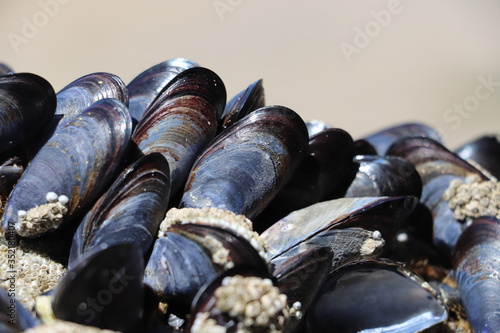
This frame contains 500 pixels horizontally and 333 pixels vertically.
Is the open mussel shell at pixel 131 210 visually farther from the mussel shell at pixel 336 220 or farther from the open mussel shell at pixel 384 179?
the open mussel shell at pixel 384 179

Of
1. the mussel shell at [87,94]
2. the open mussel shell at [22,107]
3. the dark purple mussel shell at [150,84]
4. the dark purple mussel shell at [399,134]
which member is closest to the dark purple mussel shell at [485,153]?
the dark purple mussel shell at [399,134]

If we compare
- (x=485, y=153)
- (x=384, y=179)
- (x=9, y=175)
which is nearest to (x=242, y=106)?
(x=384, y=179)

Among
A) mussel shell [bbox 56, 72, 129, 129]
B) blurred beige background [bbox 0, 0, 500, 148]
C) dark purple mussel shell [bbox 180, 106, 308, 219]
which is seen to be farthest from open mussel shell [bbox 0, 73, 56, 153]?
blurred beige background [bbox 0, 0, 500, 148]

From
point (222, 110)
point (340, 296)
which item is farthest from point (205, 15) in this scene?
point (340, 296)

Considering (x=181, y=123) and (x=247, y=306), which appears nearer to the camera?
(x=247, y=306)

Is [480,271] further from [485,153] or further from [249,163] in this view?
[485,153]

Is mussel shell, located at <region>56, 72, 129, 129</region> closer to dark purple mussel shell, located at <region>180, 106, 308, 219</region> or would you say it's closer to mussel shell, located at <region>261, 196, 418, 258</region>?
dark purple mussel shell, located at <region>180, 106, 308, 219</region>
